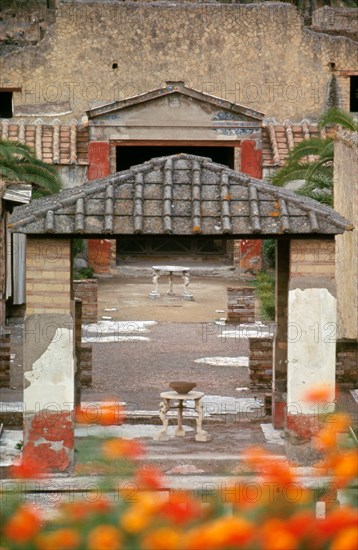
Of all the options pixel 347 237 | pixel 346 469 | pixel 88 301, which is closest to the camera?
pixel 346 469

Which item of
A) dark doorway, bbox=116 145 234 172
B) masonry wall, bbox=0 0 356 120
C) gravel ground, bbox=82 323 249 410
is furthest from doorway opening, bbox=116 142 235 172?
gravel ground, bbox=82 323 249 410

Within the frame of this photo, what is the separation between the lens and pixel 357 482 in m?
6.64

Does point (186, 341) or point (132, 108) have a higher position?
point (132, 108)

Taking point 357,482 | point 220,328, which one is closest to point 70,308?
point 357,482

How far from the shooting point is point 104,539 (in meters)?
4.73

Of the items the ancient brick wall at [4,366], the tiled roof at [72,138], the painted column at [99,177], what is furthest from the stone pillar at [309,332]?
the painted column at [99,177]

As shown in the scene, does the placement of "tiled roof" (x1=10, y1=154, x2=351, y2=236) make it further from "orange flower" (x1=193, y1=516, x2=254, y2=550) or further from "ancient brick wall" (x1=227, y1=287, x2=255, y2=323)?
"ancient brick wall" (x1=227, y1=287, x2=255, y2=323)

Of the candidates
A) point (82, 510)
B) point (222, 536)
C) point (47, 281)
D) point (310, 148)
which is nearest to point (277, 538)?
point (222, 536)

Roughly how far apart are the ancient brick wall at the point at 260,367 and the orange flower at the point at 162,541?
38.5 ft

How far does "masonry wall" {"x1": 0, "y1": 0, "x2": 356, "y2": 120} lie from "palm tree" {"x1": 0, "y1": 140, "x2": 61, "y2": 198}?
8280mm

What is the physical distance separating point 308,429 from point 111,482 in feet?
20.7

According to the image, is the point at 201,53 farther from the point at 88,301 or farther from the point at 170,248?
the point at 88,301

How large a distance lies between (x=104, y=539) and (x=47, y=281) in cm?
724

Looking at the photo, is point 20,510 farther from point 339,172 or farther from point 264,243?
point 264,243
